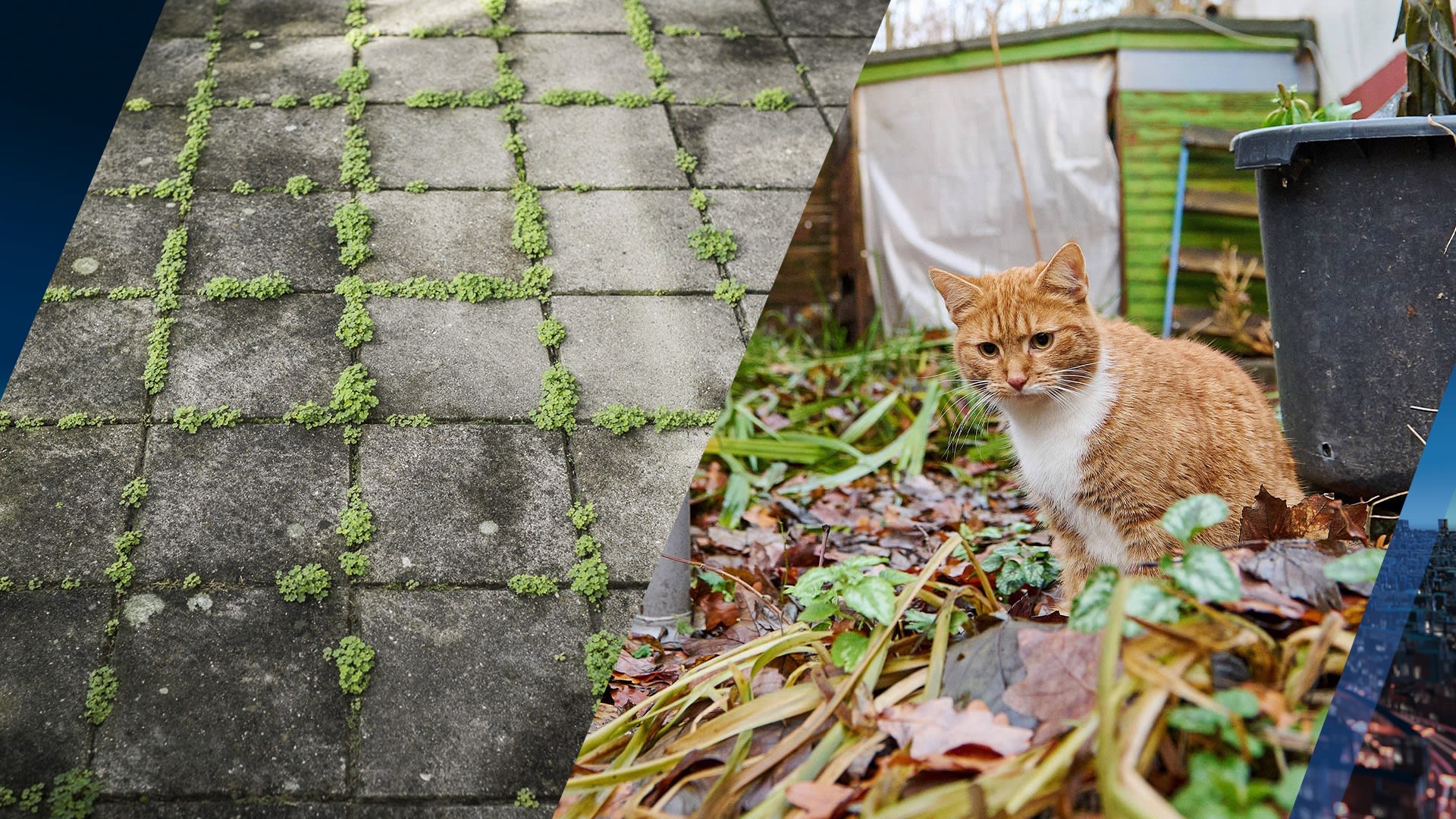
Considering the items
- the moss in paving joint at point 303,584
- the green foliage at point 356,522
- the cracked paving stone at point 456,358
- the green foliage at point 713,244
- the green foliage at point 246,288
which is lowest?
the moss in paving joint at point 303,584

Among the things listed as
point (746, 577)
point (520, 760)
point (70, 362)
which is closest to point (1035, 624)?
point (746, 577)

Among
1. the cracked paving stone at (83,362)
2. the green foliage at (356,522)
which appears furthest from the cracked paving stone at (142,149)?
the green foliage at (356,522)

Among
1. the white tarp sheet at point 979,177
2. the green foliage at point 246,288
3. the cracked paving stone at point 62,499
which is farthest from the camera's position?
the green foliage at point 246,288

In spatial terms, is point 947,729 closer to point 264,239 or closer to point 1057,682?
point 1057,682

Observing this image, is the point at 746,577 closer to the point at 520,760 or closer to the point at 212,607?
the point at 520,760

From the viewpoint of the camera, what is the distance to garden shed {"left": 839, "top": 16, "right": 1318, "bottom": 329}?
1580 millimetres

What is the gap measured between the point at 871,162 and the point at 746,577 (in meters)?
2.89

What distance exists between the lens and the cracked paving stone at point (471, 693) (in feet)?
6.17

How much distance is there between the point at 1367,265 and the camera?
3.58 ft

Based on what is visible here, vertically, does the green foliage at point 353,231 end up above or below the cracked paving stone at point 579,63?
below

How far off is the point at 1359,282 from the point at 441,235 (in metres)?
2.41

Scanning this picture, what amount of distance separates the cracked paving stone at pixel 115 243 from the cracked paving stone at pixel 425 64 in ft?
2.42

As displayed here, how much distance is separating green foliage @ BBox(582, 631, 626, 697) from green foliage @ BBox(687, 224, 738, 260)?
49.0 inches

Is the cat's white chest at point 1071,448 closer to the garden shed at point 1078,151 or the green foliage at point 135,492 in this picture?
the garden shed at point 1078,151
